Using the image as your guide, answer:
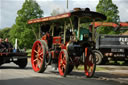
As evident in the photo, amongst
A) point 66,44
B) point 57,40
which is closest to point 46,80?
point 66,44

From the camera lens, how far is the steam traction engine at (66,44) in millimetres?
10125

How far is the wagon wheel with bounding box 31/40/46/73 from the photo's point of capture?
1109 cm

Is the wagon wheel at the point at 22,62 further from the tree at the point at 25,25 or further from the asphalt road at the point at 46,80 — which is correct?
the tree at the point at 25,25

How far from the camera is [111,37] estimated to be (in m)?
17.4

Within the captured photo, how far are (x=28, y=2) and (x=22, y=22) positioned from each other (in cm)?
376

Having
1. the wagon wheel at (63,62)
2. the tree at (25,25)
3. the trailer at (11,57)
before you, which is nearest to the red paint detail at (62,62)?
the wagon wheel at (63,62)

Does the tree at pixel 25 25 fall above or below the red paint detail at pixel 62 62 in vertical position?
Result: above

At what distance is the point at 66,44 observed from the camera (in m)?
10.6

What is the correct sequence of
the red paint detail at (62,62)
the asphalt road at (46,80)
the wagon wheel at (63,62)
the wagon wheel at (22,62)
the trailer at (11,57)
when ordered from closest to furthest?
the asphalt road at (46,80) < the wagon wheel at (63,62) < the red paint detail at (62,62) < the trailer at (11,57) < the wagon wheel at (22,62)

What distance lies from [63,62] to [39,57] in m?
1.99

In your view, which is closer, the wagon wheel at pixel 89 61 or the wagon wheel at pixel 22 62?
the wagon wheel at pixel 89 61

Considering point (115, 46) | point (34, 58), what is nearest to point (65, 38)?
point (34, 58)

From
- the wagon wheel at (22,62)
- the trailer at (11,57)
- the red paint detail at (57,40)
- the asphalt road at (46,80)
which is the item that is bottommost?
the asphalt road at (46,80)

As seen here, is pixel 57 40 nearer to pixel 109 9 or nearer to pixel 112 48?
pixel 112 48
